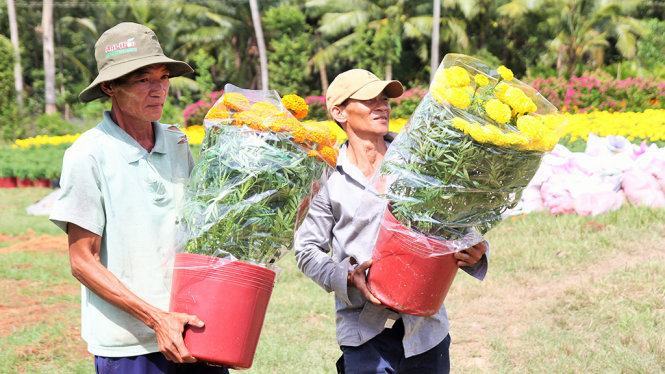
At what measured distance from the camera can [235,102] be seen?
9.23 ft

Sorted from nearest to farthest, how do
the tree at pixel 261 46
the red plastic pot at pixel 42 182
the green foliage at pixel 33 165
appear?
1. the green foliage at pixel 33 165
2. the red plastic pot at pixel 42 182
3. the tree at pixel 261 46

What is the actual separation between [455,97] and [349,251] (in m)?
0.78

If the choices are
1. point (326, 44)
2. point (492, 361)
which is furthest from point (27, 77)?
point (492, 361)

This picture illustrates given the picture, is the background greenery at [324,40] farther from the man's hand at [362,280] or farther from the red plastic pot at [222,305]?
the red plastic pot at [222,305]

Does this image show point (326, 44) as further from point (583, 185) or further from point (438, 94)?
point (438, 94)

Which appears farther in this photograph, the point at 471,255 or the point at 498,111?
the point at 471,255

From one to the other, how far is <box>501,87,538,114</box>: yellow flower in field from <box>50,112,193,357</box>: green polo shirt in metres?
1.05

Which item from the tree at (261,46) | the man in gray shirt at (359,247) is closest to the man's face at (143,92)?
the man in gray shirt at (359,247)

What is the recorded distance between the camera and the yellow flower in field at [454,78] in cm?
278

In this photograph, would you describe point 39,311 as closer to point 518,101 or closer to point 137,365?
point 137,365

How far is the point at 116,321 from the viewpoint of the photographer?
282 centimetres

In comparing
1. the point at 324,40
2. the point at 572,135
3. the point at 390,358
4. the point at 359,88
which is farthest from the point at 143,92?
the point at 324,40

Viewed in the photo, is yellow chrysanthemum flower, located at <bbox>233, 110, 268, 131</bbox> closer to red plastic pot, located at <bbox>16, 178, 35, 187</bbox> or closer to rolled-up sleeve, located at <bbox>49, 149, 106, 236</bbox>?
rolled-up sleeve, located at <bbox>49, 149, 106, 236</bbox>

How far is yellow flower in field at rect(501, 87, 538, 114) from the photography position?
108 inches
